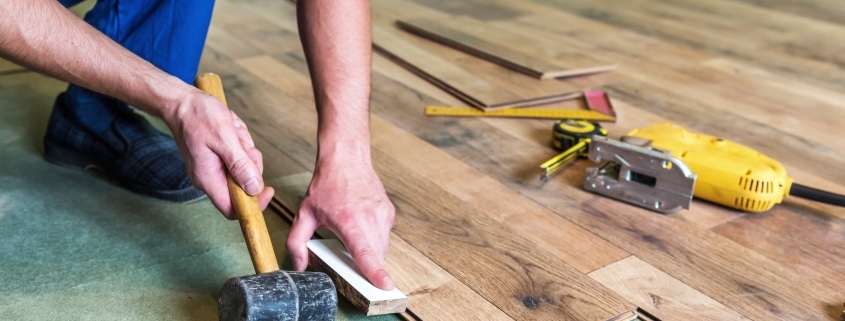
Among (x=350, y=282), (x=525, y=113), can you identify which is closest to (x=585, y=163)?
(x=525, y=113)

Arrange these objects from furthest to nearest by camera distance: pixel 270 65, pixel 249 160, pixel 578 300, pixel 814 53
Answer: pixel 814 53 → pixel 270 65 → pixel 578 300 → pixel 249 160

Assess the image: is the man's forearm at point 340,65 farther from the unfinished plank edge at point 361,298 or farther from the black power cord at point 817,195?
the black power cord at point 817,195

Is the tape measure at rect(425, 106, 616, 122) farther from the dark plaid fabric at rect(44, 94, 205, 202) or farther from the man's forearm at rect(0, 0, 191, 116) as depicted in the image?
the man's forearm at rect(0, 0, 191, 116)

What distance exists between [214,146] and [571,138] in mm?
1035

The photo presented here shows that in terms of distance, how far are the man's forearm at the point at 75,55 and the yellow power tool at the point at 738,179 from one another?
1109 mm

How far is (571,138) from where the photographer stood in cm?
218

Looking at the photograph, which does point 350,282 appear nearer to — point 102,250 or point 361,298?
point 361,298

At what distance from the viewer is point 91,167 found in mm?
2053

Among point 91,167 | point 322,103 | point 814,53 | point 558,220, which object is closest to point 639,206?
point 558,220

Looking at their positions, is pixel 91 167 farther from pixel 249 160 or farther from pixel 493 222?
pixel 493 222

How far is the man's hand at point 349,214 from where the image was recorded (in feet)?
5.09

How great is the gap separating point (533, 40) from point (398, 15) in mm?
594

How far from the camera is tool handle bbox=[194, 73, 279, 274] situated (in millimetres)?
1420

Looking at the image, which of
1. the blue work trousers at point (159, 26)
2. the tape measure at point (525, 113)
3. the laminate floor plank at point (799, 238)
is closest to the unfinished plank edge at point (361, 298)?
the blue work trousers at point (159, 26)
